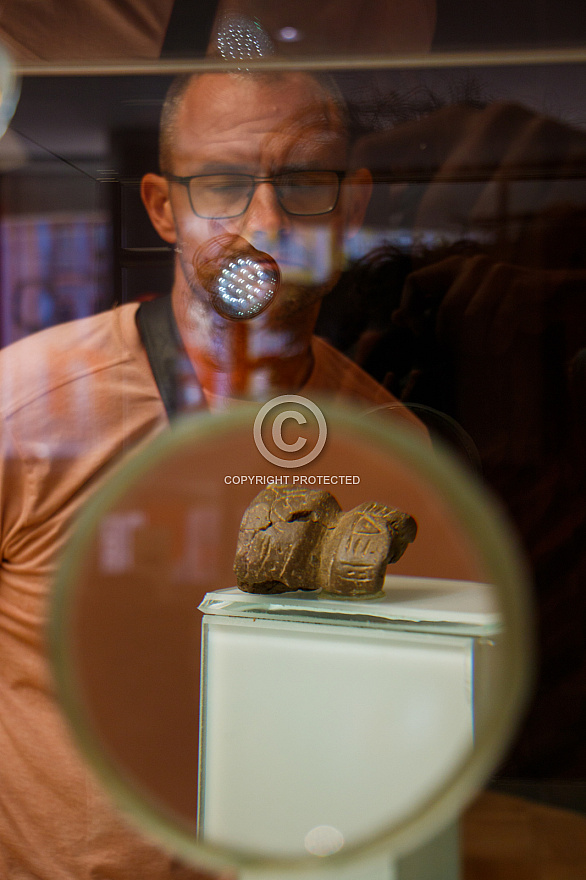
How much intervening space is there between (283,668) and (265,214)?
1.91 feet

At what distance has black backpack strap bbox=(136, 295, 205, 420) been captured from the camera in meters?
0.92

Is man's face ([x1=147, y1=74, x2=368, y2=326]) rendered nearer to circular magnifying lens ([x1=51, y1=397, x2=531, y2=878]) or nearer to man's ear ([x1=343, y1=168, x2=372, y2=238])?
man's ear ([x1=343, y1=168, x2=372, y2=238])

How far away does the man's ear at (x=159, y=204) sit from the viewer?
0.90 metres

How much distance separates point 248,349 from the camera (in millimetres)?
911

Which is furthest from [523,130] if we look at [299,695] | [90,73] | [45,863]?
[45,863]

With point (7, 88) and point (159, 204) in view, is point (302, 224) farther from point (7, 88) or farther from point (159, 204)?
point (7, 88)

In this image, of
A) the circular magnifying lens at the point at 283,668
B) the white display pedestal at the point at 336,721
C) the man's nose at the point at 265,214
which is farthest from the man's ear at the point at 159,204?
the white display pedestal at the point at 336,721

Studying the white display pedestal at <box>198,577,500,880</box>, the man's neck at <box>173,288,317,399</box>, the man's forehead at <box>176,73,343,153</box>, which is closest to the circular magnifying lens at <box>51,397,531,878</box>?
the white display pedestal at <box>198,577,500,880</box>

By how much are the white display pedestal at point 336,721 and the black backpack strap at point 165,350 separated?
42 cm

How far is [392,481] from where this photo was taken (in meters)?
0.63

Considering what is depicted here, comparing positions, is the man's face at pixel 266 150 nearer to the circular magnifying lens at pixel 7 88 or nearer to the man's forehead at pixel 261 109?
the man's forehead at pixel 261 109

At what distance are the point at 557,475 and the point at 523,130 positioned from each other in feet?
1.51

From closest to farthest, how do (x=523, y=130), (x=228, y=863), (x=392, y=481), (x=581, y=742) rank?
(x=228, y=863), (x=392, y=481), (x=523, y=130), (x=581, y=742)

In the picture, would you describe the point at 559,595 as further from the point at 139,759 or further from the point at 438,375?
the point at 139,759
